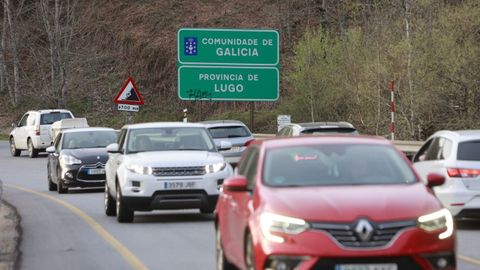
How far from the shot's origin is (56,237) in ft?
57.3

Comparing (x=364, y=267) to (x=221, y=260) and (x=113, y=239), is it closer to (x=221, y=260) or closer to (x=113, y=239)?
(x=221, y=260)

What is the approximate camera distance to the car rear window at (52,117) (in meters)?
49.9

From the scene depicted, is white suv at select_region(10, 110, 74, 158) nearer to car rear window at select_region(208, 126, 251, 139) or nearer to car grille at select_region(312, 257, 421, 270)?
car rear window at select_region(208, 126, 251, 139)

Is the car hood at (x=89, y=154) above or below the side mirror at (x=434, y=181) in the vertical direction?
below

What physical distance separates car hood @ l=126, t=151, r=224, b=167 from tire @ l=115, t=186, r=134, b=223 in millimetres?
596

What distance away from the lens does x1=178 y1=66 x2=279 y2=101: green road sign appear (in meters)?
40.2

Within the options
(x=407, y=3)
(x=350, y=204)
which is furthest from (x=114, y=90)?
(x=350, y=204)

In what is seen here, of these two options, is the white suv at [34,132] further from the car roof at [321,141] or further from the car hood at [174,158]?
the car roof at [321,141]

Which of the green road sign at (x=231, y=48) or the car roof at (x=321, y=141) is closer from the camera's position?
the car roof at (x=321, y=141)

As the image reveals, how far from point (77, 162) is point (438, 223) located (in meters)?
19.4

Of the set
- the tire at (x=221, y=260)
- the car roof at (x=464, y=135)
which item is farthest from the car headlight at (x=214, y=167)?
the tire at (x=221, y=260)

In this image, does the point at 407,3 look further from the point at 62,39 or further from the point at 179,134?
the point at 62,39

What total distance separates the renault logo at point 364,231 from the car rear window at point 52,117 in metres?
41.2

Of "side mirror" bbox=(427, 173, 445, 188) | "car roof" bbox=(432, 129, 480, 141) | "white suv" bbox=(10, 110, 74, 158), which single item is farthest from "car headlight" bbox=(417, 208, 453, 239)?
"white suv" bbox=(10, 110, 74, 158)
